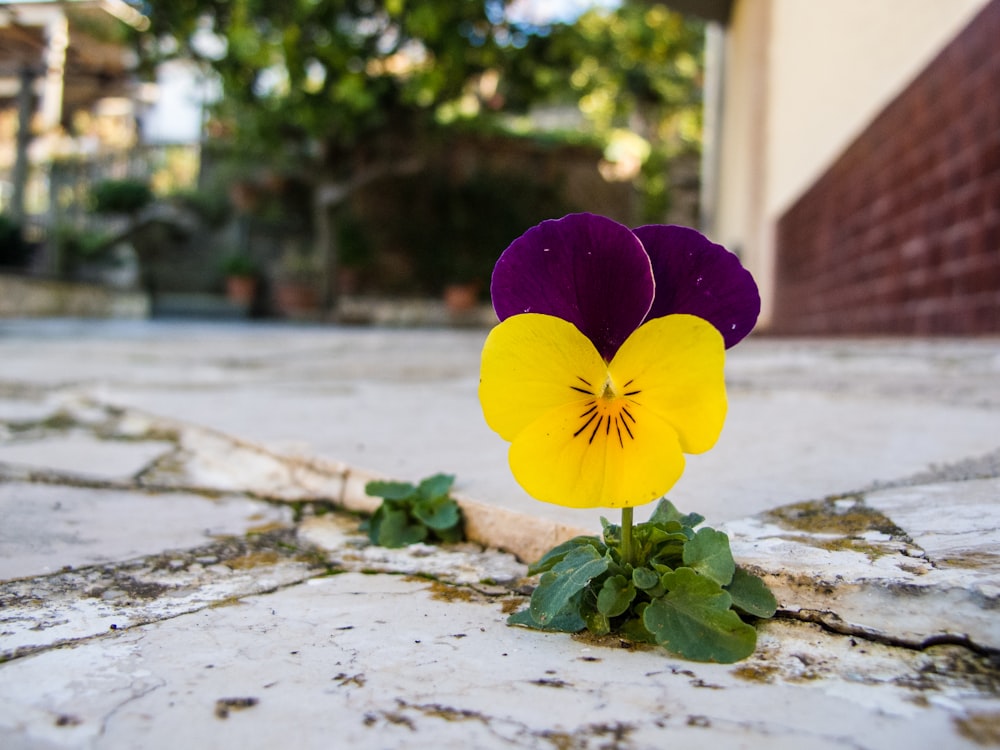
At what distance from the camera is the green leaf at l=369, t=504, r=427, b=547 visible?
96 centimetres

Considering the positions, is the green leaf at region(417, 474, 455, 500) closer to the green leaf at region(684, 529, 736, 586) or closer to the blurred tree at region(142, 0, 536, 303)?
the green leaf at region(684, 529, 736, 586)

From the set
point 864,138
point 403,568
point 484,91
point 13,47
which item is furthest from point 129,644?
point 13,47

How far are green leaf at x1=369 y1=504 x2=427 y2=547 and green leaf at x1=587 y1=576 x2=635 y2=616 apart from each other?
1.25 ft

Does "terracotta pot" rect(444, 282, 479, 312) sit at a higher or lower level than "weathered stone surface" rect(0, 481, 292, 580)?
higher

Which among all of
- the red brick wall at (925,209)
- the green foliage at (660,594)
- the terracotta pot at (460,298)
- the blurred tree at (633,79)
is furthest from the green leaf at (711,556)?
the terracotta pot at (460,298)

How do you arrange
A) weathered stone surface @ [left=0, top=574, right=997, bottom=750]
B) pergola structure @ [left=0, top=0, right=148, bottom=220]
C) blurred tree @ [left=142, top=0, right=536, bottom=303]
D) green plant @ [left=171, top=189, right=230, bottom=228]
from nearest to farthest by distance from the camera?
weathered stone surface @ [left=0, top=574, right=997, bottom=750], blurred tree @ [left=142, top=0, right=536, bottom=303], green plant @ [left=171, top=189, right=230, bottom=228], pergola structure @ [left=0, top=0, right=148, bottom=220]

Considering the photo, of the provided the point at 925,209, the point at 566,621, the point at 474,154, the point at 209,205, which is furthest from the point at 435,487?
the point at 209,205

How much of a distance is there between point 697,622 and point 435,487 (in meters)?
0.47

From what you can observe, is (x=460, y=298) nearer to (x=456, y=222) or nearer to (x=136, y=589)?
(x=456, y=222)

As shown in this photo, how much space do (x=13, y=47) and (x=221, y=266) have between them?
6058mm

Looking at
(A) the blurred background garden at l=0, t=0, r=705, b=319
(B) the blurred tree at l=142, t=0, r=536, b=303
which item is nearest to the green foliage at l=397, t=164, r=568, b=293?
(A) the blurred background garden at l=0, t=0, r=705, b=319

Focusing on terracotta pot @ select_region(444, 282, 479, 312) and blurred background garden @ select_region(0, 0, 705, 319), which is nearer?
blurred background garden @ select_region(0, 0, 705, 319)

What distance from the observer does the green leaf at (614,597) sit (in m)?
0.62

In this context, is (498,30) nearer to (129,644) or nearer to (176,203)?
(176,203)
